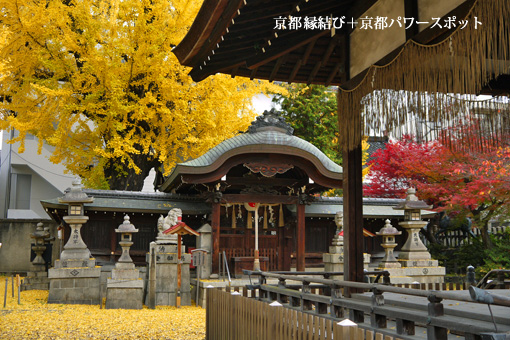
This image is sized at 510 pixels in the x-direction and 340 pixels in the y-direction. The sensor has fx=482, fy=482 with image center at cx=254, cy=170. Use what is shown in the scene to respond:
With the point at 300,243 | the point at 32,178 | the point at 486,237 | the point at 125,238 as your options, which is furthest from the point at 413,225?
the point at 32,178

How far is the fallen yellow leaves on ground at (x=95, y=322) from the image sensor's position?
9.27m

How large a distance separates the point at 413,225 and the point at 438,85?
12124mm

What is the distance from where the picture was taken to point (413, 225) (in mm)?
15867

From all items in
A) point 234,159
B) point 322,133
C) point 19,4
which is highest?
point 19,4

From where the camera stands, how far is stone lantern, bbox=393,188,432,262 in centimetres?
1559

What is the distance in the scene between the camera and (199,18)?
573 cm

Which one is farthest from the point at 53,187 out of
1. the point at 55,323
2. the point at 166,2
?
the point at 55,323

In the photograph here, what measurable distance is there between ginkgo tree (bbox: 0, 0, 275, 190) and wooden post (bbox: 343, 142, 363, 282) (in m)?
11.5

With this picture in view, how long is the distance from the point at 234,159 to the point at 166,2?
6.63 meters

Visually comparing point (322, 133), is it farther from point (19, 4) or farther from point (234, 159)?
point (19, 4)

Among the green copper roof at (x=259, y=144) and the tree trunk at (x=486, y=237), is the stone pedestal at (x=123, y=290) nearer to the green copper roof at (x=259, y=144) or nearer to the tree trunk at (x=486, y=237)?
the green copper roof at (x=259, y=144)

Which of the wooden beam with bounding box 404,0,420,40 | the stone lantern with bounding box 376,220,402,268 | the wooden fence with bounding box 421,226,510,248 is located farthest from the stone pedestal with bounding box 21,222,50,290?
the wooden beam with bounding box 404,0,420,40

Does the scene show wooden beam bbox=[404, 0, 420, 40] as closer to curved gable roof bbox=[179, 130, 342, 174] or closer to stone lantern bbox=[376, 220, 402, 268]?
curved gable roof bbox=[179, 130, 342, 174]

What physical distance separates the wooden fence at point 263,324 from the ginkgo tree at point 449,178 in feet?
29.2
